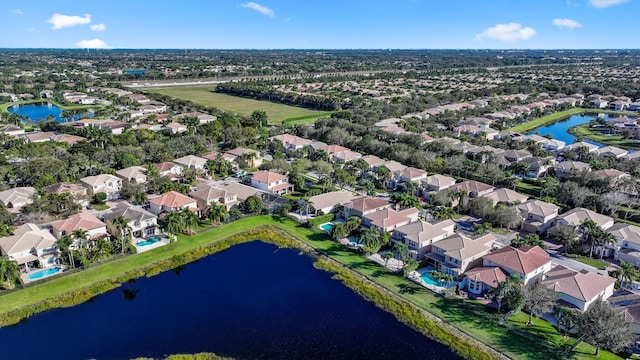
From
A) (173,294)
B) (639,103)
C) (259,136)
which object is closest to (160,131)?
→ (259,136)

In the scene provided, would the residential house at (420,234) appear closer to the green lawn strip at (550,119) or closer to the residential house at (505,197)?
the residential house at (505,197)

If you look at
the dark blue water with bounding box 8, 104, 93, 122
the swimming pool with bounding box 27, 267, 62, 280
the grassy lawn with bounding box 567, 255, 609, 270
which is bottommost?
the grassy lawn with bounding box 567, 255, 609, 270

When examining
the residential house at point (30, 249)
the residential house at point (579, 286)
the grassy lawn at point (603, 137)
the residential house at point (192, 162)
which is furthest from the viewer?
the grassy lawn at point (603, 137)

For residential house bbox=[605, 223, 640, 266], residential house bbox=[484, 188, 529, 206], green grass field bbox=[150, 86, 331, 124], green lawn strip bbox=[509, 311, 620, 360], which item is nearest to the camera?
green lawn strip bbox=[509, 311, 620, 360]

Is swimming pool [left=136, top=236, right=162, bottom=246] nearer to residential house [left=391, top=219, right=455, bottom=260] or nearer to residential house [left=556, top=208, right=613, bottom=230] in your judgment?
residential house [left=391, top=219, right=455, bottom=260]

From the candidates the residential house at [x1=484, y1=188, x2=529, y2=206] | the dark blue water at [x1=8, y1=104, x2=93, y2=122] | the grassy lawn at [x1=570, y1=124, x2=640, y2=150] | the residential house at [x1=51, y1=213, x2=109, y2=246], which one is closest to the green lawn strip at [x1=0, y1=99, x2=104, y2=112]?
the dark blue water at [x1=8, y1=104, x2=93, y2=122]

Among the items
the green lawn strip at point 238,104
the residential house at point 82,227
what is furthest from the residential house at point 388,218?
the green lawn strip at point 238,104

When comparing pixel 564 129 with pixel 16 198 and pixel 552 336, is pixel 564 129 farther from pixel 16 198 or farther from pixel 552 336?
pixel 16 198

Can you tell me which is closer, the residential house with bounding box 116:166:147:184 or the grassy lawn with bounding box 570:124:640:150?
the residential house with bounding box 116:166:147:184
